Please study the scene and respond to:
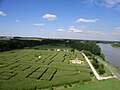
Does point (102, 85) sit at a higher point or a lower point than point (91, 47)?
lower

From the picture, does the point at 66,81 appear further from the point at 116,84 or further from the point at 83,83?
the point at 116,84

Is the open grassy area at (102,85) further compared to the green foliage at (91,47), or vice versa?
the green foliage at (91,47)

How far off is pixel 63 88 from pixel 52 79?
3.83 m

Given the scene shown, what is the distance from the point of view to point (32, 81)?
29.0m

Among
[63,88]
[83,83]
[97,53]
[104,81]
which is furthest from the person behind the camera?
[97,53]

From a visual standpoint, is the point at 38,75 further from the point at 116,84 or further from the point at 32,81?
the point at 116,84

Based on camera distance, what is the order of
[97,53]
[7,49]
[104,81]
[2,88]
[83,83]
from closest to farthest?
[2,88] → [83,83] → [104,81] → [7,49] → [97,53]

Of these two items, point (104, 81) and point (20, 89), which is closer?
point (20, 89)

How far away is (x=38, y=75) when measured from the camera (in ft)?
108

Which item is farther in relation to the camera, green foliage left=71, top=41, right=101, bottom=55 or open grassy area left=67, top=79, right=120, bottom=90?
green foliage left=71, top=41, right=101, bottom=55

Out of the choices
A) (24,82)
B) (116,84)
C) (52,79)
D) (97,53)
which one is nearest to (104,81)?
(116,84)

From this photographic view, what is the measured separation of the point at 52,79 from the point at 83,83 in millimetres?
4923

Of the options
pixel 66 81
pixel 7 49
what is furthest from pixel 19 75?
pixel 7 49

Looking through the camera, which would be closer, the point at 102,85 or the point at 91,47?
the point at 102,85
